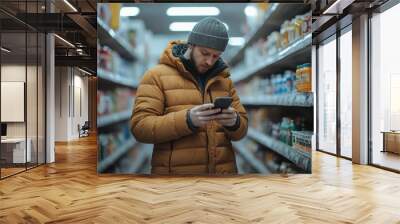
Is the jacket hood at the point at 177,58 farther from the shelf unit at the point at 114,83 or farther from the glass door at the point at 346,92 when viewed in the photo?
the glass door at the point at 346,92

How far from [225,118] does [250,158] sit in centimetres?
74

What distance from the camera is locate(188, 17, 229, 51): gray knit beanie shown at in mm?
4820

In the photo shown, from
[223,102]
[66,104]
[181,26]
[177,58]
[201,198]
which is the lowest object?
[201,198]

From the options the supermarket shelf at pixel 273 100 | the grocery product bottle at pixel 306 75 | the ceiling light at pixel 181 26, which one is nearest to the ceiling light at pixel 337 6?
the grocery product bottle at pixel 306 75

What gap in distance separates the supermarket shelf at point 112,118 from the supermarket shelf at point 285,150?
157 cm

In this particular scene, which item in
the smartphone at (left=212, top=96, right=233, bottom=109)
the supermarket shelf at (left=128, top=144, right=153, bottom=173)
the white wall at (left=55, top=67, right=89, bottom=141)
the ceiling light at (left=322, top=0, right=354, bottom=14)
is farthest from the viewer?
the white wall at (left=55, top=67, right=89, bottom=141)

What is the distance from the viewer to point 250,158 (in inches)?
203

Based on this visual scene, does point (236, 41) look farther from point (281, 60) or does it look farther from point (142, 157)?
point (142, 157)

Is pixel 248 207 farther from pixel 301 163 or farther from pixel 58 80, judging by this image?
pixel 58 80

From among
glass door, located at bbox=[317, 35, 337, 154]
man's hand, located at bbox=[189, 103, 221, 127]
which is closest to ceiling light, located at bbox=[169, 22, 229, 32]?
man's hand, located at bbox=[189, 103, 221, 127]

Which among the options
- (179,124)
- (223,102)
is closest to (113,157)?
(179,124)

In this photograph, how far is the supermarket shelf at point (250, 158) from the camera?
5121mm

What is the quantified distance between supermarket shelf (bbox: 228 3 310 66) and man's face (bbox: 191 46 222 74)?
44cm

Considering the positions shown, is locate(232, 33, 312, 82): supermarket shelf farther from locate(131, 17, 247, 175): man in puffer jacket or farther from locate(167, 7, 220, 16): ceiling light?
locate(167, 7, 220, 16): ceiling light
